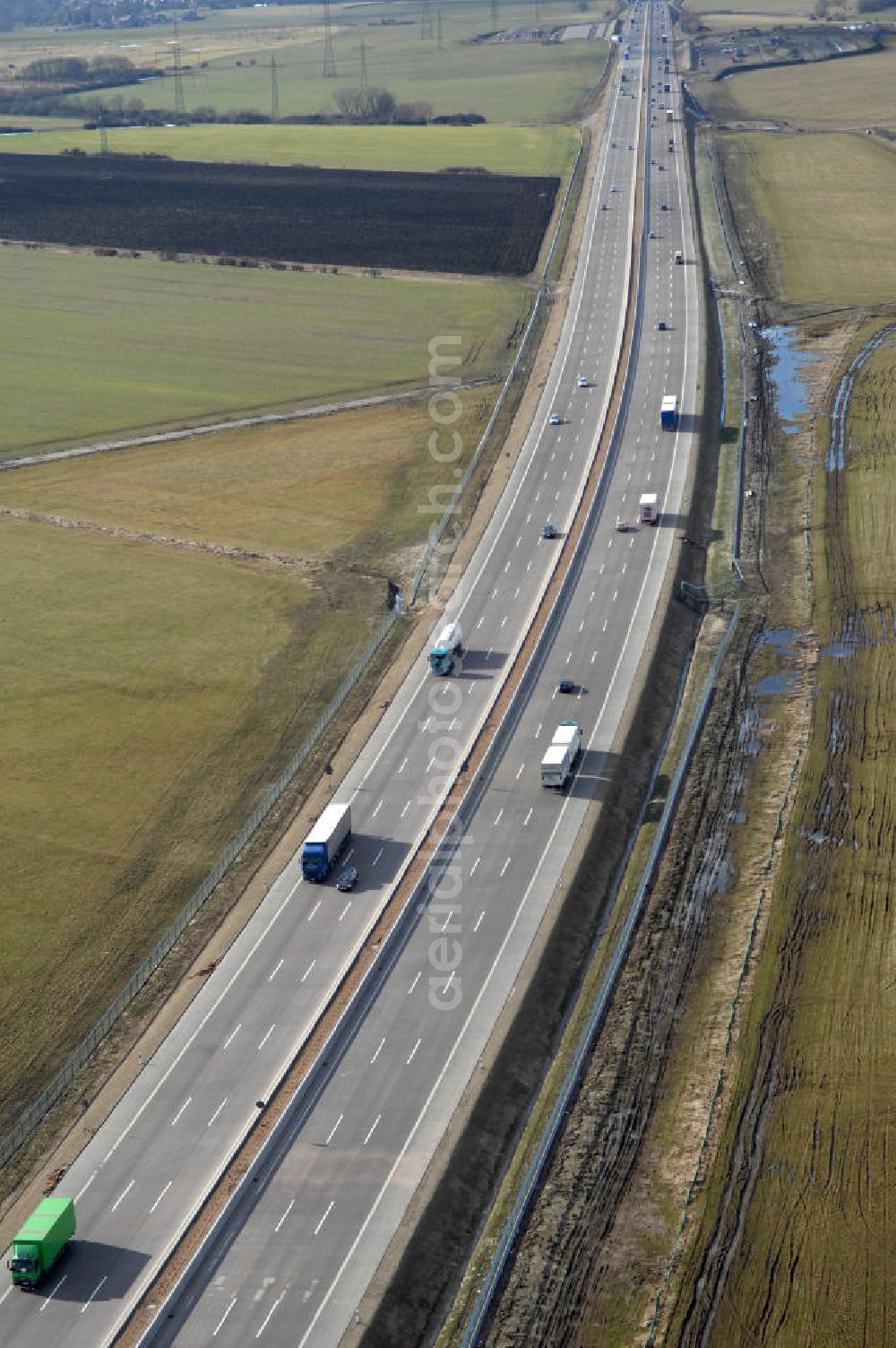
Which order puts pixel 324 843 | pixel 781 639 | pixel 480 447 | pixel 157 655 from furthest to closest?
pixel 480 447 < pixel 781 639 < pixel 157 655 < pixel 324 843

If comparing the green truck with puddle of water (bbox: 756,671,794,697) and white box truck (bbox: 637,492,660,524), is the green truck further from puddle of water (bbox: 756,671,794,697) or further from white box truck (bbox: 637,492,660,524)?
white box truck (bbox: 637,492,660,524)

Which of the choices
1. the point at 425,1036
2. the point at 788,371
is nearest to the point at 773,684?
the point at 425,1036

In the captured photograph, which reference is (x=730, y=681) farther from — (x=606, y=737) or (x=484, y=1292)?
(x=484, y=1292)

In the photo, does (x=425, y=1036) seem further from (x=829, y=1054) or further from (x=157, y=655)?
(x=157, y=655)

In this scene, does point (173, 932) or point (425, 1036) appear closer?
point (425, 1036)

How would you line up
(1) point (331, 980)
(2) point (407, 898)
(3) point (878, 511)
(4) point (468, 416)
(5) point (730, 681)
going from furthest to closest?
(4) point (468, 416), (3) point (878, 511), (5) point (730, 681), (2) point (407, 898), (1) point (331, 980)

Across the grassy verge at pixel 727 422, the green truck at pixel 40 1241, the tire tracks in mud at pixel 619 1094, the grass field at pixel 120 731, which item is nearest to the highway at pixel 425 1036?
the tire tracks in mud at pixel 619 1094

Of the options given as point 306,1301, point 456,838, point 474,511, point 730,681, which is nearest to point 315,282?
point 474,511
